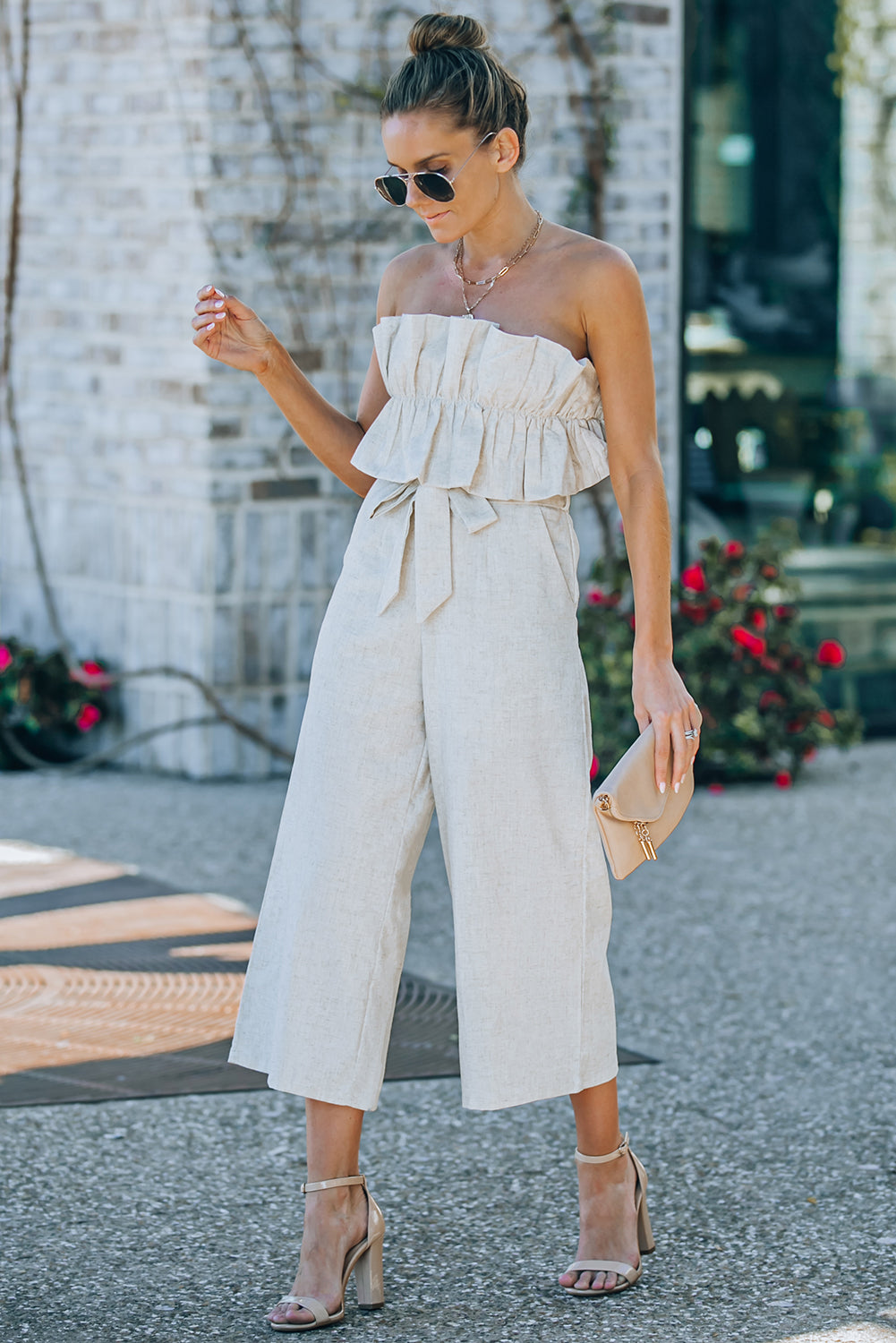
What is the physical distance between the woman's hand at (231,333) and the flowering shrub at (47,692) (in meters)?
4.16

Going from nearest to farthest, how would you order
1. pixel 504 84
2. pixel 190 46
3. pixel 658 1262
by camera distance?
1. pixel 504 84
2. pixel 658 1262
3. pixel 190 46

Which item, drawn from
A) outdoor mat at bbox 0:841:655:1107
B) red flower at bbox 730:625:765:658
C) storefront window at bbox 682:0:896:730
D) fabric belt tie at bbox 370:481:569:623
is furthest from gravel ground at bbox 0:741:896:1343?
storefront window at bbox 682:0:896:730

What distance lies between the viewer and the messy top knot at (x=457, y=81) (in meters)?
2.77

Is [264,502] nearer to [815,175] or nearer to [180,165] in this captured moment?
[180,165]

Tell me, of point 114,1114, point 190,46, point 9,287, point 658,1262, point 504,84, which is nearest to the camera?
point 504,84

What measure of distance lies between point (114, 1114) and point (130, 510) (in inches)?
147

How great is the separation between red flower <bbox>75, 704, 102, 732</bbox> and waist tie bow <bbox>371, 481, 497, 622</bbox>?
4.25 metres

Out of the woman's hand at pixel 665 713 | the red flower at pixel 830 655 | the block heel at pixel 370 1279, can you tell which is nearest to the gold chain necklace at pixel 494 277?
the woman's hand at pixel 665 713

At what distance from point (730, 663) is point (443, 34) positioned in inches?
167

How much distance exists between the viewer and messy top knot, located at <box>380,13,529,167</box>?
9.09 ft

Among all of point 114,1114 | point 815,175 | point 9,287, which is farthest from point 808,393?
point 114,1114

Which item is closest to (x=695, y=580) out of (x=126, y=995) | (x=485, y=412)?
(x=126, y=995)

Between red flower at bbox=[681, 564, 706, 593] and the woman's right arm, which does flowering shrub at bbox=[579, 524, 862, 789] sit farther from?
the woman's right arm

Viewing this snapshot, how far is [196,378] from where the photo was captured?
6766 millimetres
